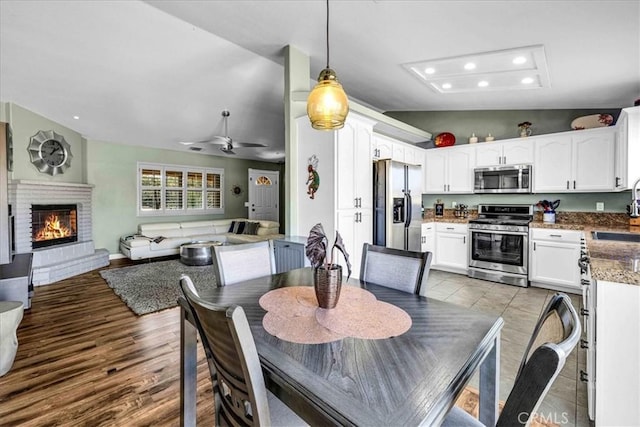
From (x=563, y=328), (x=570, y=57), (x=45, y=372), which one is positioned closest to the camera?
(x=563, y=328)

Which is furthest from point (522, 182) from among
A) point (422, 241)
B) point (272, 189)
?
point (272, 189)

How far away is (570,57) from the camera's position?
2.79 m

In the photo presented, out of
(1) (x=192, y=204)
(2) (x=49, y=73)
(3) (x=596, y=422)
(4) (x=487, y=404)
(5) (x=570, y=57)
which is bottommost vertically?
(3) (x=596, y=422)

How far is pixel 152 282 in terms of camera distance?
4.35 metres

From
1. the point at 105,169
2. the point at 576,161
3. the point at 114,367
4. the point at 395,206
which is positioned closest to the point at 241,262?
the point at 114,367

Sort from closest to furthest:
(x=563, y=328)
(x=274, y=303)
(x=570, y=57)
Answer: (x=563, y=328)
(x=274, y=303)
(x=570, y=57)

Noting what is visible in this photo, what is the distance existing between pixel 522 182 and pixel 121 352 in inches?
209

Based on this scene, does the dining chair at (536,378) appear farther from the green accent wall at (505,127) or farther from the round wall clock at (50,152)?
the round wall clock at (50,152)

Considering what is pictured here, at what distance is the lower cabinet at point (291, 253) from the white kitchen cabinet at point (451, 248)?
2.61m

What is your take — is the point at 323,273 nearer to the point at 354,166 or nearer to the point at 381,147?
the point at 354,166

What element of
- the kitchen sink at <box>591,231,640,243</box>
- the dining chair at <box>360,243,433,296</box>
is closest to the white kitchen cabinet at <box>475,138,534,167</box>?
the kitchen sink at <box>591,231,640,243</box>

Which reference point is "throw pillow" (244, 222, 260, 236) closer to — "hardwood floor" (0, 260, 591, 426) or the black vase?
"hardwood floor" (0, 260, 591, 426)

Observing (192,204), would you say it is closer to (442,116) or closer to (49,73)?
(49,73)

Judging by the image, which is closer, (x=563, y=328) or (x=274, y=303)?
(x=563, y=328)
